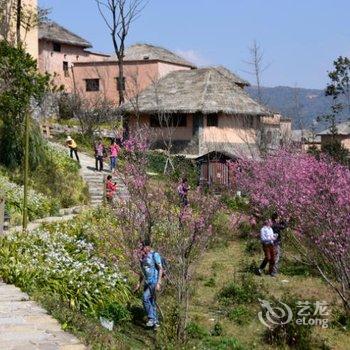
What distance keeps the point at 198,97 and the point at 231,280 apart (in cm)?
2218

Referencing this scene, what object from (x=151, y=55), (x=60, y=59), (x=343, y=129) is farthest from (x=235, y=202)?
(x=343, y=129)

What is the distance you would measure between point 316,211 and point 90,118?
26.0m

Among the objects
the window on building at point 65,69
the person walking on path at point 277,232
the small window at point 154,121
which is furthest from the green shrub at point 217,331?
the window on building at point 65,69

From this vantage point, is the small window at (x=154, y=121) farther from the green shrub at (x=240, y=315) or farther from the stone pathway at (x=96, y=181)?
the green shrub at (x=240, y=315)

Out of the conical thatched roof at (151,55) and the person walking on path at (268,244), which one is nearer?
the person walking on path at (268,244)

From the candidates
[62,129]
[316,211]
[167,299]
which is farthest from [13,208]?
[62,129]

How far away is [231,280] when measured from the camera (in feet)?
50.8

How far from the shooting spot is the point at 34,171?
23.6 meters

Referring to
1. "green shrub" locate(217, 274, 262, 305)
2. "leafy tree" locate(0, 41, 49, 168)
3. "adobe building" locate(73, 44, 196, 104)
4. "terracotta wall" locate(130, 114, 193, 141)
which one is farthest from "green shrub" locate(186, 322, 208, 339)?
"adobe building" locate(73, 44, 196, 104)

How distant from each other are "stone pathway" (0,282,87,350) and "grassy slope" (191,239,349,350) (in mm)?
3817

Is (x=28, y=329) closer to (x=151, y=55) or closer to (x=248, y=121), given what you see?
(x=248, y=121)

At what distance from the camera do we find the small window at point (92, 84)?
46.5 metres

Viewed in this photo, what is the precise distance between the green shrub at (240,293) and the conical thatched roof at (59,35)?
33971mm

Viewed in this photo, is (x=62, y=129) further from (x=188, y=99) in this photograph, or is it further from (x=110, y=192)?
(x=110, y=192)
